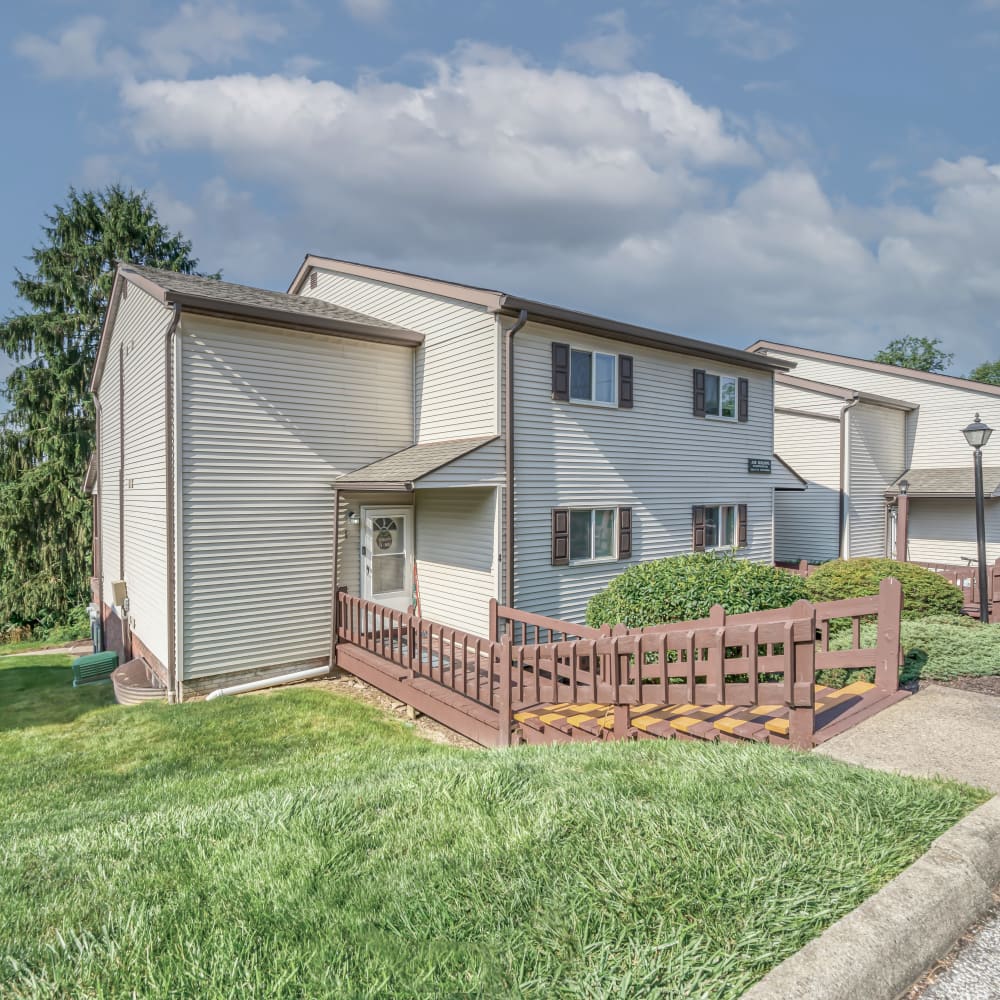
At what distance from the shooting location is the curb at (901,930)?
6.45ft

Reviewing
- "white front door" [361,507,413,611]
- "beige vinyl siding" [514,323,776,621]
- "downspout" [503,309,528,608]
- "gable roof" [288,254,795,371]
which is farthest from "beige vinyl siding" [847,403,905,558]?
"white front door" [361,507,413,611]

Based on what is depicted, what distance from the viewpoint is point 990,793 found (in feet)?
11.2

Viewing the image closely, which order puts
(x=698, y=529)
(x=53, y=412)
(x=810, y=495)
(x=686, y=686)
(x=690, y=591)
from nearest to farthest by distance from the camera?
(x=686, y=686) → (x=690, y=591) → (x=698, y=529) → (x=810, y=495) → (x=53, y=412)

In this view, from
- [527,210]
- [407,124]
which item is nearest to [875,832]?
[407,124]

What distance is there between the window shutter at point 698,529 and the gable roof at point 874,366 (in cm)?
977

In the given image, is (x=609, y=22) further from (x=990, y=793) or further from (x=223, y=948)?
(x=223, y=948)

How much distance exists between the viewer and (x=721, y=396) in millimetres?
14312

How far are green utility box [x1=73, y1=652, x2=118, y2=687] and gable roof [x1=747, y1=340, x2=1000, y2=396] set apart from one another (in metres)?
20.8

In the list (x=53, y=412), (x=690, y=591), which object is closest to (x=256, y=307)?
(x=690, y=591)

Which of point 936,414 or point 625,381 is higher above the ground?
point 936,414

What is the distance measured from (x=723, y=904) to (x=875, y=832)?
1053 mm

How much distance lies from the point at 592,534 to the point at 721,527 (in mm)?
4391

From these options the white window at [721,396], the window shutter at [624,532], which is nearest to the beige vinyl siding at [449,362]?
the window shutter at [624,532]

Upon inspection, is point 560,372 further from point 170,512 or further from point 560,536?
point 170,512
